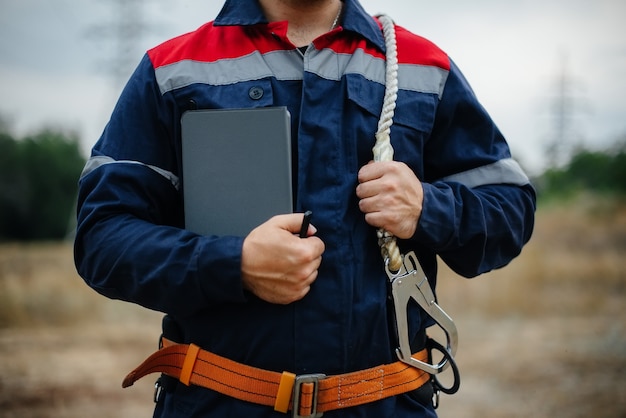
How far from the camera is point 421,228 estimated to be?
1.67 meters

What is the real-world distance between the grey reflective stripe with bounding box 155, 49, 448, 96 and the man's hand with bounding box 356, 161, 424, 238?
259mm

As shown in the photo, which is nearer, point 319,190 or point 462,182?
point 319,190

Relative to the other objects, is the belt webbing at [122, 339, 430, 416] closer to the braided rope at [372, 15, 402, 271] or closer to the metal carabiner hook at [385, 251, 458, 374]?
the metal carabiner hook at [385, 251, 458, 374]

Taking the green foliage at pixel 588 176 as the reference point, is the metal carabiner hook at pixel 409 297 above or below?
above

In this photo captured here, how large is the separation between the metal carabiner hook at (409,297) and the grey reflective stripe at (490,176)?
0.29m

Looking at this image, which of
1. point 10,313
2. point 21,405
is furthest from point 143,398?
point 10,313

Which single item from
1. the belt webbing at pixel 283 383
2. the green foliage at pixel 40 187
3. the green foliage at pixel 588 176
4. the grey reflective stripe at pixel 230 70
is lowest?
the green foliage at pixel 40 187

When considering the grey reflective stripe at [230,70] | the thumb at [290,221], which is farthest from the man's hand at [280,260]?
the grey reflective stripe at [230,70]

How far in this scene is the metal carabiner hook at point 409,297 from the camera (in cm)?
169

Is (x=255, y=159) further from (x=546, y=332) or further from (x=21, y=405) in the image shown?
(x=546, y=332)

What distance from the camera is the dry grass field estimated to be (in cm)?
567

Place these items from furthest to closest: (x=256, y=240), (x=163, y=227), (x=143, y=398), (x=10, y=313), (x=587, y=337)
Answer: (x=10, y=313)
(x=587, y=337)
(x=143, y=398)
(x=163, y=227)
(x=256, y=240)

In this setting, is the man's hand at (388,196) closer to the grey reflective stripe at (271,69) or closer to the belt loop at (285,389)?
the grey reflective stripe at (271,69)

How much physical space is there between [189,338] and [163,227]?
305 millimetres
